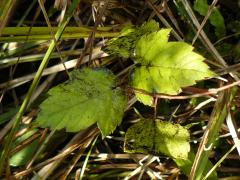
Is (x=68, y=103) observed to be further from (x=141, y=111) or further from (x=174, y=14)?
(x=174, y=14)

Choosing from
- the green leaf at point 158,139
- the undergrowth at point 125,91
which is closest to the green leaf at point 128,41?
the undergrowth at point 125,91

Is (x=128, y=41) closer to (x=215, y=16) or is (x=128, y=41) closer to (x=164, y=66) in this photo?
(x=164, y=66)

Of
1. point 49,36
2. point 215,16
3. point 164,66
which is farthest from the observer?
point 215,16

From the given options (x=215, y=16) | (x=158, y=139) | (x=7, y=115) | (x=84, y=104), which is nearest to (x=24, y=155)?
(x=7, y=115)

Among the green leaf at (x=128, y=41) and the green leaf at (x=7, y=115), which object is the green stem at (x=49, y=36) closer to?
the green leaf at (x=128, y=41)

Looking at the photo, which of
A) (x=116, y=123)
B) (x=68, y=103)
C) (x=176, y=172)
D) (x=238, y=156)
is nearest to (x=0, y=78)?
(x=68, y=103)
